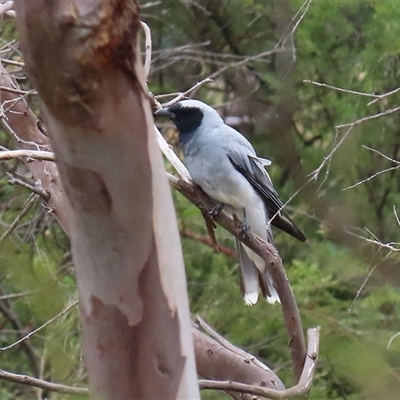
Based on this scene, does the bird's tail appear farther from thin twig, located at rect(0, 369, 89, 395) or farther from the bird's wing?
thin twig, located at rect(0, 369, 89, 395)

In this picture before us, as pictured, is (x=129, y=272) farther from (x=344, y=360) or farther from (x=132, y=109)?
(x=344, y=360)

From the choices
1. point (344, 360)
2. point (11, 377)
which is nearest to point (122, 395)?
point (11, 377)

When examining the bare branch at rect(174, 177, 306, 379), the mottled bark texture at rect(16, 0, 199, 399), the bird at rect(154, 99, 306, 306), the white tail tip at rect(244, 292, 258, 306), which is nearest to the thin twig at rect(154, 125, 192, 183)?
the bare branch at rect(174, 177, 306, 379)

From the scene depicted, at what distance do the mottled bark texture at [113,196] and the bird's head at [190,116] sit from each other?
1.51 m

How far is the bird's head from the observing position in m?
2.36

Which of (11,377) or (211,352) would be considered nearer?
(11,377)

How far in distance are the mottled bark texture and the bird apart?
53.4 inches

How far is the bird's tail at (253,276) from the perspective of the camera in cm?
A: 224

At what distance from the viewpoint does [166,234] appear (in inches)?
33.8

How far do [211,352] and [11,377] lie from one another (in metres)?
0.64

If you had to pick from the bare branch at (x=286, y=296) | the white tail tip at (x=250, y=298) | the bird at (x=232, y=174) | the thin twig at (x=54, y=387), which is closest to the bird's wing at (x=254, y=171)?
the bird at (x=232, y=174)

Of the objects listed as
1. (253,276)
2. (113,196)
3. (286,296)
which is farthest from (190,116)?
(113,196)

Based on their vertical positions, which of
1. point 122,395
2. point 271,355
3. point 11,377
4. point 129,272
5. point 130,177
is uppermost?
point 130,177

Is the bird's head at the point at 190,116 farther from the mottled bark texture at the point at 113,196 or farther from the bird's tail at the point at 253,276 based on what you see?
the mottled bark texture at the point at 113,196
